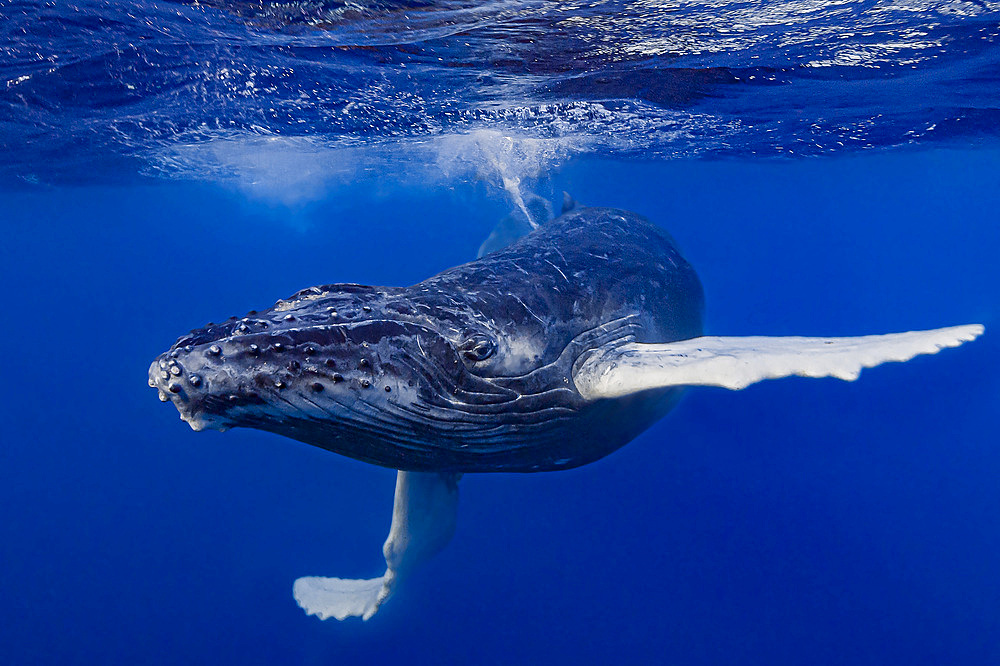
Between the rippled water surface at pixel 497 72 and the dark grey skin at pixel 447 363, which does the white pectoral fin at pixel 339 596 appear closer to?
the dark grey skin at pixel 447 363

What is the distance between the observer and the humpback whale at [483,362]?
10.3 ft

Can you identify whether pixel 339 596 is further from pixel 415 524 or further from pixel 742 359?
pixel 742 359

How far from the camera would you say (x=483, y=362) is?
3863 millimetres

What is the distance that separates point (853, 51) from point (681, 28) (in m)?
3.05

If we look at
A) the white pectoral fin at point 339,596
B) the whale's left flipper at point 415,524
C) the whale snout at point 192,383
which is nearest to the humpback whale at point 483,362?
the whale snout at point 192,383

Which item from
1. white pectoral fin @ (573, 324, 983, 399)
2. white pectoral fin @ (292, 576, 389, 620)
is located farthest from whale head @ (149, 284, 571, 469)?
white pectoral fin @ (292, 576, 389, 620)

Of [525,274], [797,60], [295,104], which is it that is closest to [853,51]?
[797,60]

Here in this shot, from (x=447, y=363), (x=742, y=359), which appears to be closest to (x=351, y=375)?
(x=447, y=363)

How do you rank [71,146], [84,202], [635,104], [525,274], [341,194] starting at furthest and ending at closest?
[341,194] < [84,202] < [71,146] < [635,104] < [525,274]

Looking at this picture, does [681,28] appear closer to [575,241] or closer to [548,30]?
[548,30]

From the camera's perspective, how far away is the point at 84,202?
3378 cm

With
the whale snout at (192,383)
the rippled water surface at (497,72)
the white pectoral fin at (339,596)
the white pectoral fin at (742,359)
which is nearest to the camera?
the whale snout at (192,383)

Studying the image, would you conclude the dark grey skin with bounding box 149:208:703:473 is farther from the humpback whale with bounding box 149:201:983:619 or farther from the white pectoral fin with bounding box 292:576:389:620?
the white pectoral fin with bounding box 292:576:389:620

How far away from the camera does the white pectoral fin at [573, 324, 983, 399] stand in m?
3.59
